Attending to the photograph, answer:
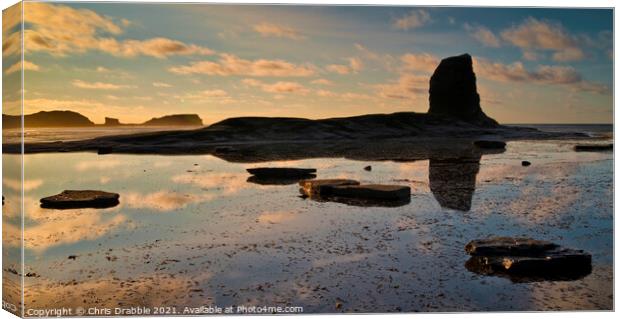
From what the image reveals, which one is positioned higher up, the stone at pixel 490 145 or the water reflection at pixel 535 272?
the stone at pixel 490 145

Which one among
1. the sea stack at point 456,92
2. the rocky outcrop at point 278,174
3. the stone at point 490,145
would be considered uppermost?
the sea stack at point 456,92

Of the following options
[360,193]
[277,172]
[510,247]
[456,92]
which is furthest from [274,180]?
[456,92]

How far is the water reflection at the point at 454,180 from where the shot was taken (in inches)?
431

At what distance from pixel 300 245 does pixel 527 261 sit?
2.79 meters

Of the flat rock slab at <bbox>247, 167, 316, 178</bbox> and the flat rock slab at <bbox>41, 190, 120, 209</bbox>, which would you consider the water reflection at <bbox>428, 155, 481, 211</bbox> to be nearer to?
the flat rock slab at <bbox>247, 167, 316, 178</bbox>

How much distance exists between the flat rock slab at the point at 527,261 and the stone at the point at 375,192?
13.5 feet

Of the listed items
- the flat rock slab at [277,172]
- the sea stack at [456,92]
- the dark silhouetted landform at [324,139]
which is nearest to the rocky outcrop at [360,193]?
the flat rock slab at [277,172]

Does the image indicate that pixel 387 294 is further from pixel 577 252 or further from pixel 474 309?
pixel 577 252

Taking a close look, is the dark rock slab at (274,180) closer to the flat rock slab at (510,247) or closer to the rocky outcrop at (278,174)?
the rocky outcrop at (278,174)

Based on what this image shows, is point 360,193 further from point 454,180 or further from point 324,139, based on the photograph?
point 324,139

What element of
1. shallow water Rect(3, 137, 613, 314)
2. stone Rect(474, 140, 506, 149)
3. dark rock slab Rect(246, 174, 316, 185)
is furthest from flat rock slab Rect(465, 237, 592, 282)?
stone Rect(474, 140, 506, 149)

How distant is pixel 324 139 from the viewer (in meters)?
34.7

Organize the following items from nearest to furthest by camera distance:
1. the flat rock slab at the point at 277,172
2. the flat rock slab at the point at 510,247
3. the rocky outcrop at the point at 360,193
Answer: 1. the flat rock slab at the point at 510,247
2. the rocky outcrop at the point at 360,193
3. the flat rock slab at the point at 277,172

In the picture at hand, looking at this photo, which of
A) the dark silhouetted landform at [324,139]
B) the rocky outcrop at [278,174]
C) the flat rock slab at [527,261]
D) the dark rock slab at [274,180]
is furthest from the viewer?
the dark silhouetted landform at [324,139]
